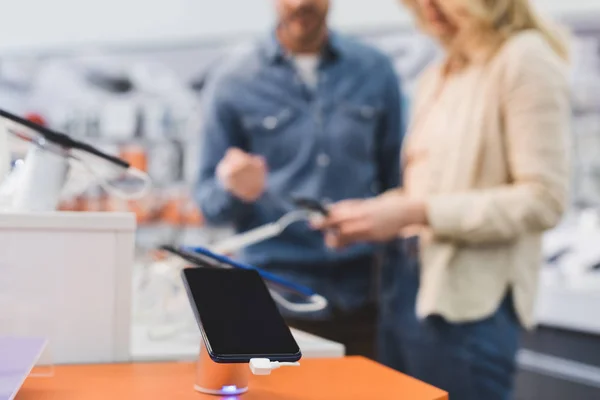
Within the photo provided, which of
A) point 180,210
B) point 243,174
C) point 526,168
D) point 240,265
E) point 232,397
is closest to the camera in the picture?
point 232,397

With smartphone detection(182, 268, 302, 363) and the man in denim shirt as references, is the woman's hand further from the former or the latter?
smartphone detection(182, 268, 302, 363)

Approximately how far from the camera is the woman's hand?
104 centimetres

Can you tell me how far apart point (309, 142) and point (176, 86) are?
1211 mm

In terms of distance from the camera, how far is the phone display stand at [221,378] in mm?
512

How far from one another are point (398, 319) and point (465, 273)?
184 mm

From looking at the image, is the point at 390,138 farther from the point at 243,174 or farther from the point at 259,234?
the point at 259,234

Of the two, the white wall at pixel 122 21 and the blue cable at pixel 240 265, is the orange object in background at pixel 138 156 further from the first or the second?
the blue cable at pixel 240 265

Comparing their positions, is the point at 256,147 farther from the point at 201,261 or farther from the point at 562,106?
the point at 201,261

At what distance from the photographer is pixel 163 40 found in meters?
2.47

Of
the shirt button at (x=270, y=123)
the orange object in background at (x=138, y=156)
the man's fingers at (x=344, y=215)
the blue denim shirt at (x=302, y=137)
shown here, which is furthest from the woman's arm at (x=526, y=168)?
the orange object in background at (x=138, y=156)

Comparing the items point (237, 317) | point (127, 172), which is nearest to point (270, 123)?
point (127, 172)

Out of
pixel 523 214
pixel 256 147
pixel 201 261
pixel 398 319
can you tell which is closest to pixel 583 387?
pixel 398 319

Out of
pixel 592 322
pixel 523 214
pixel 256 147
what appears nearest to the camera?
pixel 523 214

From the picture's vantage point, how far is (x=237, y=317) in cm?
51
